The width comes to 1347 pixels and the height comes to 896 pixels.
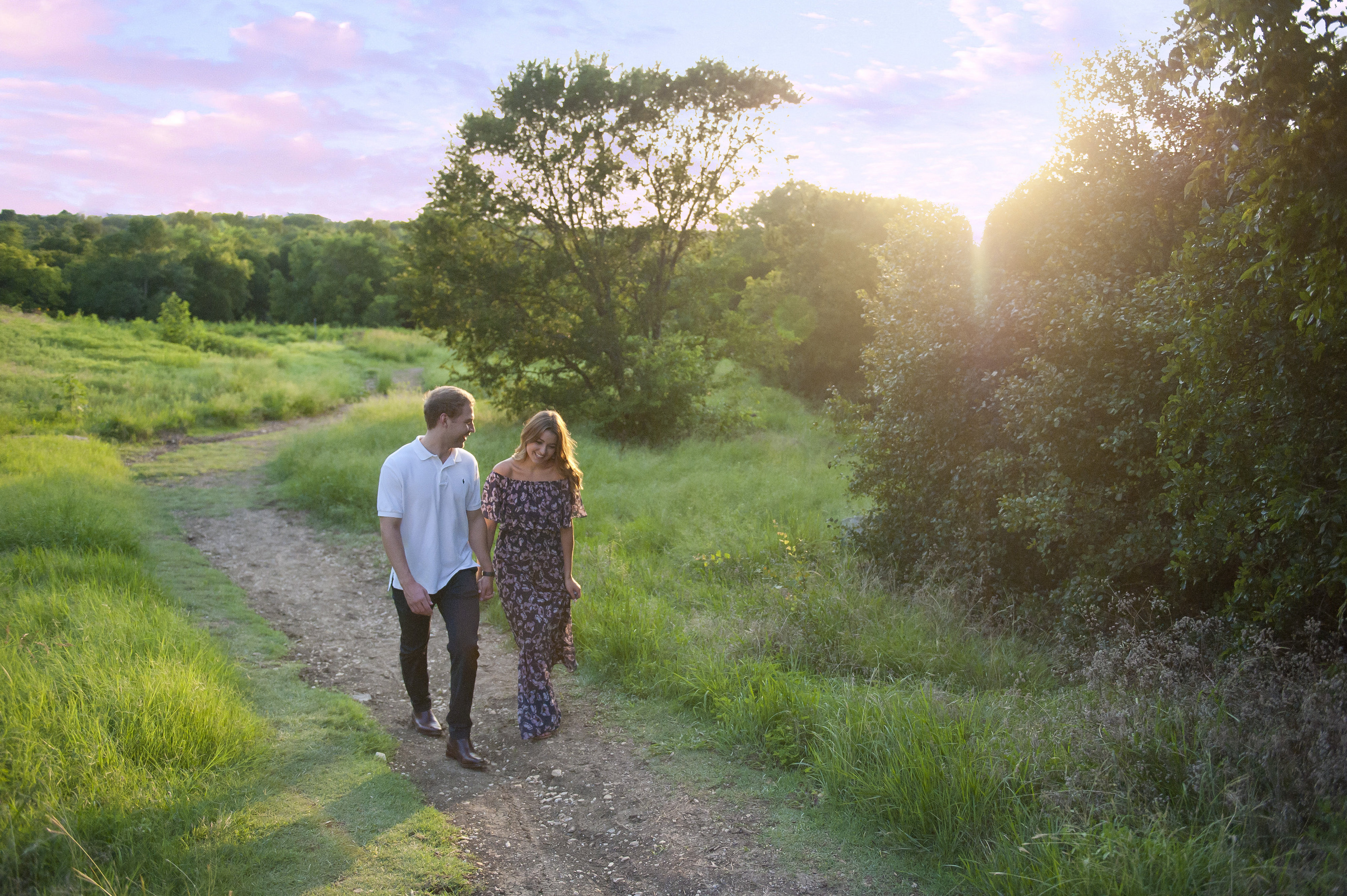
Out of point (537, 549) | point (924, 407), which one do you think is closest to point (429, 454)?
point (537, 549)

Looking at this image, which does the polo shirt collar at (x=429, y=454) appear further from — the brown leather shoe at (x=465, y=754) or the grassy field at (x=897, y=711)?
the grassy field at (x=897, y=711)

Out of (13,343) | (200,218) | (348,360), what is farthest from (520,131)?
(200,218)

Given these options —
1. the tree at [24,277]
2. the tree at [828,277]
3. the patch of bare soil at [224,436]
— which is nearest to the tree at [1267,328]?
the patch of bare soil at [224,436]

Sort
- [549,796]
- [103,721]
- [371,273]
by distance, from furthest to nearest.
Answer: [371,273]
[549,796]
[103,721]

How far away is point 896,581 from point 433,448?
4.67 meters

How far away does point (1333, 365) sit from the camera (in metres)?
3.78

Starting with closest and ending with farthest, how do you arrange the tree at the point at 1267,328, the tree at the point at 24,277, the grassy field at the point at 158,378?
the tree at the point at 1267,328
the grassy field at the point at 158,378
the tree at the point at 24,277

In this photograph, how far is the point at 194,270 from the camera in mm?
71938

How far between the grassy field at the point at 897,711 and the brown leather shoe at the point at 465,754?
1.07 meters

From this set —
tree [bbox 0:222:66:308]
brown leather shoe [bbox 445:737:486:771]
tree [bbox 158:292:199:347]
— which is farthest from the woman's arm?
tree [bbox 0:222:66:308]

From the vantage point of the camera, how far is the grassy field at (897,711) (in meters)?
3.10

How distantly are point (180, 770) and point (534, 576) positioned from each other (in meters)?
2.14

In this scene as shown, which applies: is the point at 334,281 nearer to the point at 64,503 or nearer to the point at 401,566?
the point at 64,503

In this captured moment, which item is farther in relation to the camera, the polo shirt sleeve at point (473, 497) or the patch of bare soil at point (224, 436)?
the patch of bare soil at point (224, 436)
